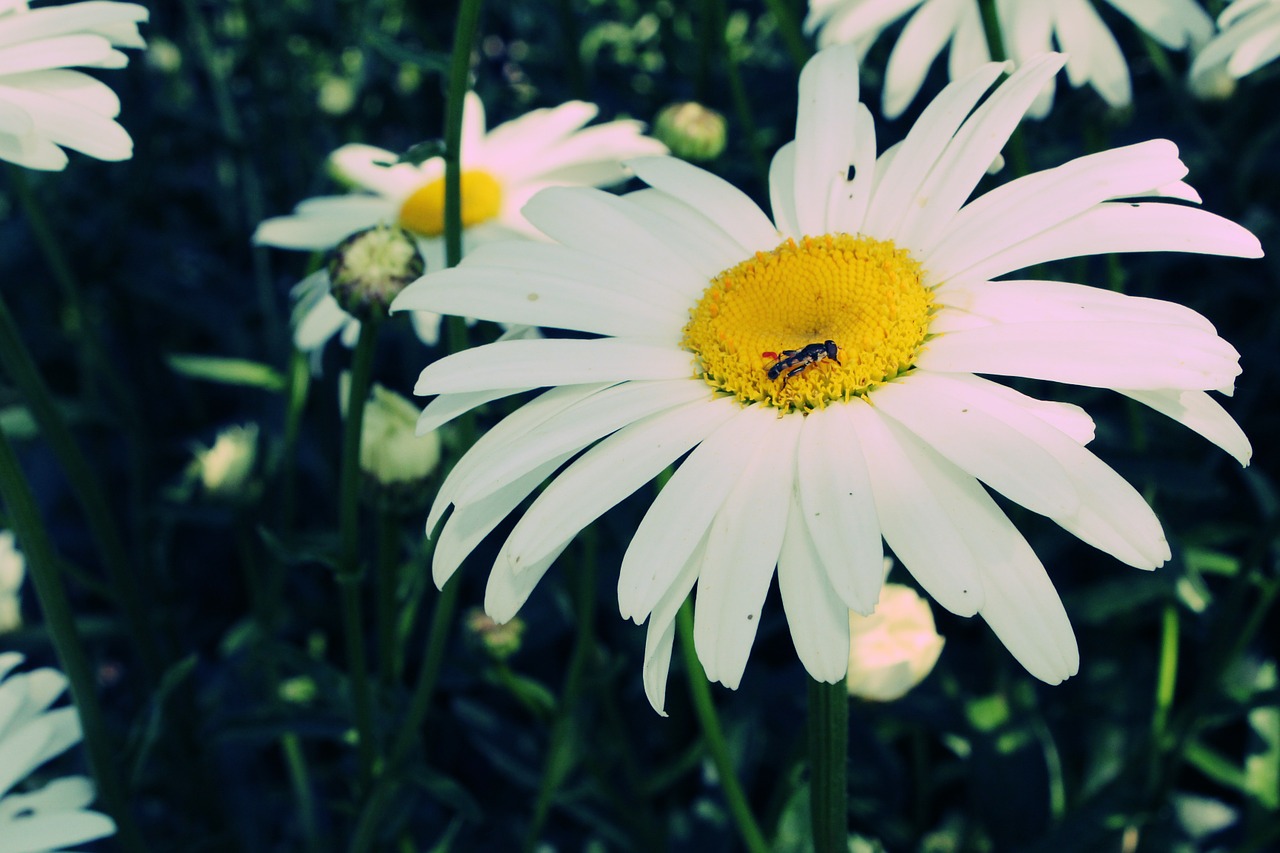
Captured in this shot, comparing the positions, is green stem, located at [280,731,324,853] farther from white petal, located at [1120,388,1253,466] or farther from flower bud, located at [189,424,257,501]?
white petal, located at [1120,388,1253,466]

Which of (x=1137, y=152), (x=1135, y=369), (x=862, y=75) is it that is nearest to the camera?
(x=1135, y=369)

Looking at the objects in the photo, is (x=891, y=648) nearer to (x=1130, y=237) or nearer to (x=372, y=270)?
(x=1130, y=237)

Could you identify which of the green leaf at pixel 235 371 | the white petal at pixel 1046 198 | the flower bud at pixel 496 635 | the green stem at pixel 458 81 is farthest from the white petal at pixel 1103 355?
the green leaf at pixel 235 371

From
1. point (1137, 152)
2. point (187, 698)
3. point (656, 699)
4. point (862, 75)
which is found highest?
point (862, 75)

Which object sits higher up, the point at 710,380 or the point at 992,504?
the point at 710,380

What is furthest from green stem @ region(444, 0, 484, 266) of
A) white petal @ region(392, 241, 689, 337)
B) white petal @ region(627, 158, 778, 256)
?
white petal @ region(627, 158, 778, 256)

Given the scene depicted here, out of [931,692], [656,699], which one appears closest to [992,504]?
[656,699]

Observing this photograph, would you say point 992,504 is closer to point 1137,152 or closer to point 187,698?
point 1137,152
